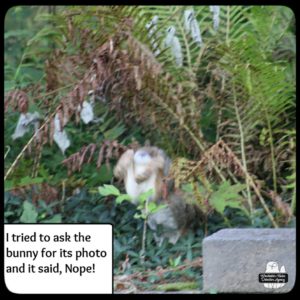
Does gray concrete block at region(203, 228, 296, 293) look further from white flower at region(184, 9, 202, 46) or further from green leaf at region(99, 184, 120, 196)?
white flower at region(184, 9, 202, 46)

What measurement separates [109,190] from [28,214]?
1.28 feet

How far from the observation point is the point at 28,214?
4.06 meters

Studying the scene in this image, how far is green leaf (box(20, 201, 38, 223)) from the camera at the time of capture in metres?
4.02

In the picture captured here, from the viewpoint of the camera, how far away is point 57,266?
3.49 m

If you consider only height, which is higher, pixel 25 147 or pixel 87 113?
pixel 87 113

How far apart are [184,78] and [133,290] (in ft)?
3.99

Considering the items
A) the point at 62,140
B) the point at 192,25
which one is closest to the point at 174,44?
the point at 192,25


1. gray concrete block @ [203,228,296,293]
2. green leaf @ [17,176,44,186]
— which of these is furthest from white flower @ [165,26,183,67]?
gray concrete block @ [203,228,296,293]

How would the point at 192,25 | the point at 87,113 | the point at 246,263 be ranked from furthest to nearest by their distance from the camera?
the point at 192,25 → the point at 87,113 → the point at 246,263

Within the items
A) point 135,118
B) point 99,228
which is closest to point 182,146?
point 135,118

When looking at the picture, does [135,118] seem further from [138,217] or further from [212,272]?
[212,272]

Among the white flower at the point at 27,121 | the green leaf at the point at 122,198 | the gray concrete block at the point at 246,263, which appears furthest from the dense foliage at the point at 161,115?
the gray concrete block at the point at 246,263

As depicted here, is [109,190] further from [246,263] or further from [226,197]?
[246,263]

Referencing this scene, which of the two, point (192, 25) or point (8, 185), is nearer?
point (8, 185)
